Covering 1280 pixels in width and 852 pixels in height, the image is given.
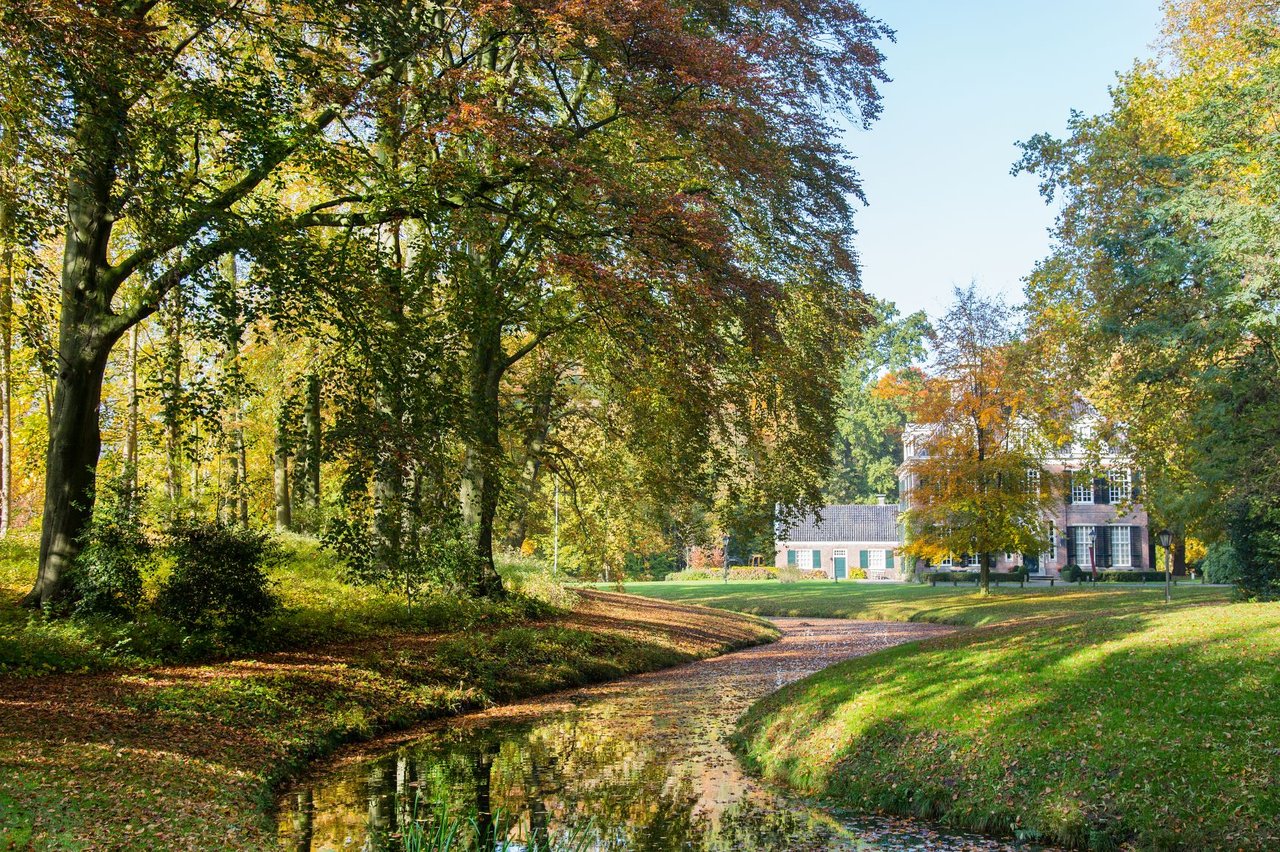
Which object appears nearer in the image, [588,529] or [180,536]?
[180,536]

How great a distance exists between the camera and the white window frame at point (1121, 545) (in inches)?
2159

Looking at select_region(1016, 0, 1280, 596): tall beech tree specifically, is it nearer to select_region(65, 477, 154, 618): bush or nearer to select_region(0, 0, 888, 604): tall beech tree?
select_region(0, 0, 888, 604): tall beech tree

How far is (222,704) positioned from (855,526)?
210ft

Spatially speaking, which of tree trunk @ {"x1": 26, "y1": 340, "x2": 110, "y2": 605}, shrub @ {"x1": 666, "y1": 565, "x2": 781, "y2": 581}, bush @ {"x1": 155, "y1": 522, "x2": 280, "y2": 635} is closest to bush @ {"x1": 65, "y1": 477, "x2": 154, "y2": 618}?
tree trunk @ {"x1": 26, "y1": 340, "x2": 110, "y2": 605}

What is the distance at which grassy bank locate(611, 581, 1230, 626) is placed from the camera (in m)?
32.0

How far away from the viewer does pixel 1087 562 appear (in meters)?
55.7

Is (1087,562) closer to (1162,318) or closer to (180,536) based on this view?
(1162,318)

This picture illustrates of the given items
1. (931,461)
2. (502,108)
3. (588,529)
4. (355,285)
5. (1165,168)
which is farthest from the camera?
(931,461)

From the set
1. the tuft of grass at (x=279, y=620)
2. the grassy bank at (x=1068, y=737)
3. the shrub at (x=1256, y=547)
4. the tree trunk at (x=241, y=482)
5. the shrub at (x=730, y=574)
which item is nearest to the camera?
the grassy bank at (x=1068, y=737)

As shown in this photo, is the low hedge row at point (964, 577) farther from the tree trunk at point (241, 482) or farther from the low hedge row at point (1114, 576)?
the tree trunk at point (241, 482)

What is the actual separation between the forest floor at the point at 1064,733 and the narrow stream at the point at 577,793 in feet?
1.94

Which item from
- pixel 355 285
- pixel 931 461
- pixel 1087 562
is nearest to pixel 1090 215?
pixel 931 461

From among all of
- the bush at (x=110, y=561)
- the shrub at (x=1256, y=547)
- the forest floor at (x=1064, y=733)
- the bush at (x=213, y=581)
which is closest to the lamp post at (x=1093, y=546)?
the shrub at (x=1256, y=547)

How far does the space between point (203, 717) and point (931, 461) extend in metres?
30.3
